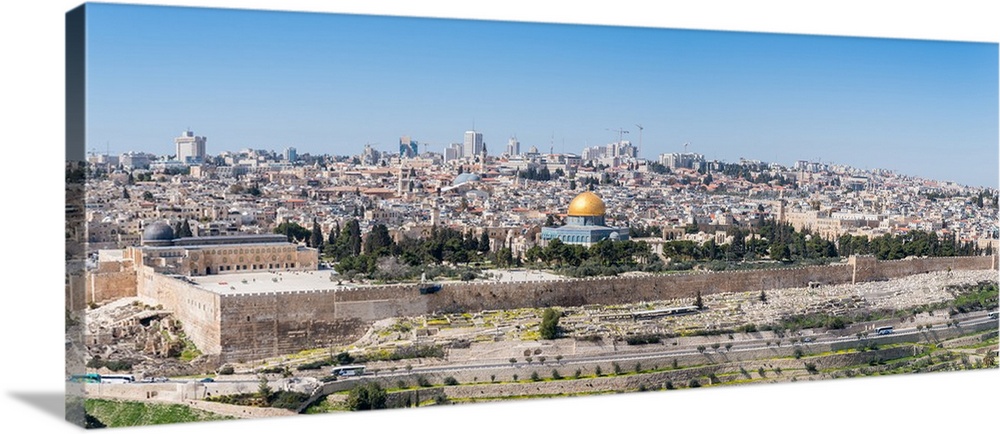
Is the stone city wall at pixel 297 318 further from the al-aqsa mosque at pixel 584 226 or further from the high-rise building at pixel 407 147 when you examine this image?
the al-aqsa mosque at pixel 584 226

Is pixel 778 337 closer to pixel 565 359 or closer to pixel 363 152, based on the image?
pixel 565 359

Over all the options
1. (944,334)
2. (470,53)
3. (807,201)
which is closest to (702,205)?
(807,201)

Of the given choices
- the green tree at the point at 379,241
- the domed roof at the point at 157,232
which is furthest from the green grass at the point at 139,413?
the green tree at the point at 379,241

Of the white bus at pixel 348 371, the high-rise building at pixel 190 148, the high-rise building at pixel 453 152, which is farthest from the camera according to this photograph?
the high-rise building at pixel 453 152

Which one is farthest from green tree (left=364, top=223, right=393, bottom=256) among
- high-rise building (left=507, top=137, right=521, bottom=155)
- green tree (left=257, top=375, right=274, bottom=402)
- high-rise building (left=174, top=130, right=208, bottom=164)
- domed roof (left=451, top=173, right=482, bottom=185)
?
green tree (left=257, top=375, right=274, bottom=402)

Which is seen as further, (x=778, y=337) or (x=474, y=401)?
(x=778, y=337)
